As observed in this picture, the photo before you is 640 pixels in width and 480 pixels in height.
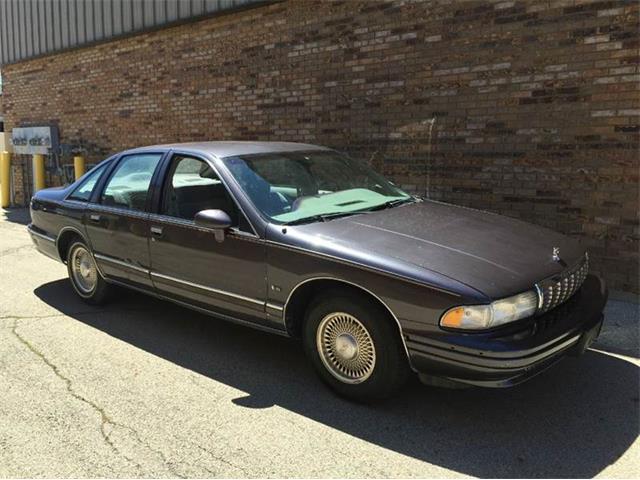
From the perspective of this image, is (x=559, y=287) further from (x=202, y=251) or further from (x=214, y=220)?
(x=202, y=251)

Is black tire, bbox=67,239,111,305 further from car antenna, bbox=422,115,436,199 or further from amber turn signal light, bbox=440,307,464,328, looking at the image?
car antenna, bbox=422,115,436,199

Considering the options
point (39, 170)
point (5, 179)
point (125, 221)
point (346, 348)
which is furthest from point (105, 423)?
point (5, 179)

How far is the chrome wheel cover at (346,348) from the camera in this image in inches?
129

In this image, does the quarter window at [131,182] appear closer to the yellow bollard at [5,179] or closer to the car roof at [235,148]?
the car roof at [235,148]

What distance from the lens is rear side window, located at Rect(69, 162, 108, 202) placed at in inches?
207

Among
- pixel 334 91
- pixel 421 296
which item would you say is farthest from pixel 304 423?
pixel 334 91

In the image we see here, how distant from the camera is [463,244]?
337 cm

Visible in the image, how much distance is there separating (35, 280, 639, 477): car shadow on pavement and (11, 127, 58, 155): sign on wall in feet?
30.6

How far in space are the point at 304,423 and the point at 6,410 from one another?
174 centimetres

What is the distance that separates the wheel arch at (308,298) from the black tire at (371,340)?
36 mm

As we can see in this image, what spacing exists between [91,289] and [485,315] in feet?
12.6

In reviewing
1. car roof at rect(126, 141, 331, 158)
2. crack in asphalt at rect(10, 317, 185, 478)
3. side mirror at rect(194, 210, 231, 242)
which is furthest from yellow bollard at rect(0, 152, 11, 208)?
side mirror at rect(194, 210, 231, 242)

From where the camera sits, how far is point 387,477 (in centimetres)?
268

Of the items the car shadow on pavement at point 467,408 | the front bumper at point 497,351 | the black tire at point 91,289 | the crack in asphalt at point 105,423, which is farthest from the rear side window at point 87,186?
the front bumper at point 497,351
